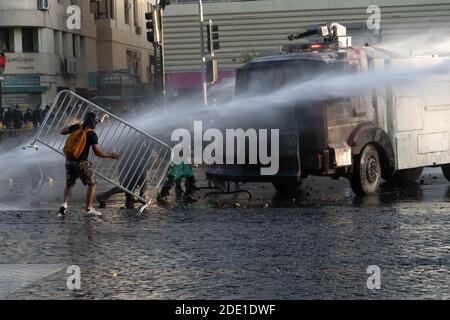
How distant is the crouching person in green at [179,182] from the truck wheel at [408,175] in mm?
4334

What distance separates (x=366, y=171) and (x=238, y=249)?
5.71 m

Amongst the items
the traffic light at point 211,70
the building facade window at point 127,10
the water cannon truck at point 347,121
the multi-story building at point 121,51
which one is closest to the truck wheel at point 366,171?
the water cannon truck at point 347,121

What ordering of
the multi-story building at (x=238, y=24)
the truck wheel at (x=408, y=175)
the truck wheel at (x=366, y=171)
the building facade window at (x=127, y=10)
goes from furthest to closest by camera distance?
the building facade window at (x=127, y=10) < the multi-story building at (x=238, y=24) < the truck wheel at (x=408, y=175) < the truck wheel at (x=366, y=171)

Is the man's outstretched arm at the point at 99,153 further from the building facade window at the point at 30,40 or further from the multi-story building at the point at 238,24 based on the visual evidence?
the building facade window at the point at 30,40

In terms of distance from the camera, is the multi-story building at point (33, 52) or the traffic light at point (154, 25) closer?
the traffic light at point (154, 25)

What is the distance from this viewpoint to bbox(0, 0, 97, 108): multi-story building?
166ft

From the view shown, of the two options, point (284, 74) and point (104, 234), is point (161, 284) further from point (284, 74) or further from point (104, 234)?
point (284, 74)

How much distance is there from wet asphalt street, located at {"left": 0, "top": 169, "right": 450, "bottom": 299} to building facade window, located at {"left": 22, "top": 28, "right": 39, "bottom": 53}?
39194 millimetres

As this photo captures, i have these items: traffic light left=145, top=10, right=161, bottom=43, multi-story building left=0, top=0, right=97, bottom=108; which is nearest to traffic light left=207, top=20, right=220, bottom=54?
traffic light left=145, top=10, right=161, bottom=43

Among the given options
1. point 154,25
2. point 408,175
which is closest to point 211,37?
point 154,25

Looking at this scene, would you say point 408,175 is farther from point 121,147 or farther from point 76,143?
point 76,143

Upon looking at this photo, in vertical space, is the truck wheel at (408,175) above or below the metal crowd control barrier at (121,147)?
below

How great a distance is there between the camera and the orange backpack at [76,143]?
12.3m

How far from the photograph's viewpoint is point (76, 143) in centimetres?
1228
